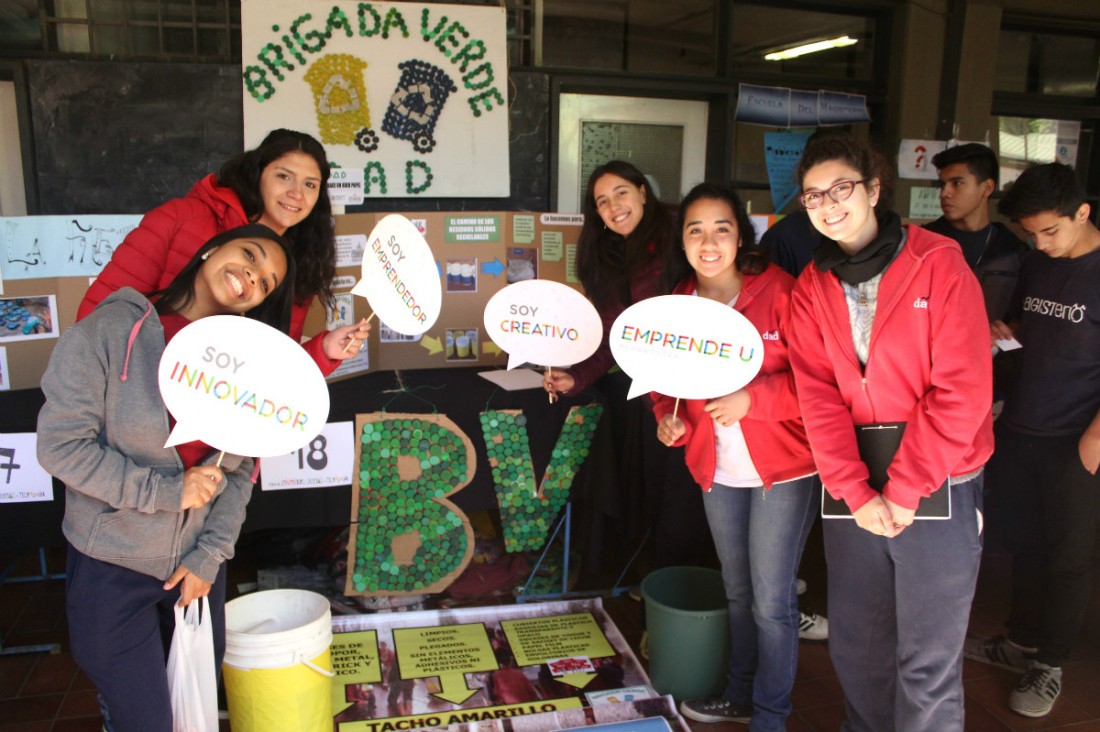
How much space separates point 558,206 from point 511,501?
79.5 inches

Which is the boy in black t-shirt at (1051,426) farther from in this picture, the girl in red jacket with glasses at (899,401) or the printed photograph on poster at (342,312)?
the printed photograph on poster at (342,312)

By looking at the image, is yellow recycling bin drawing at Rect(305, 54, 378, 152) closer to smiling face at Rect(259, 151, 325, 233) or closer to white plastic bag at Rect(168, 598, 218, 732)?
smiling face at Rect(259, 151, 325, 233)

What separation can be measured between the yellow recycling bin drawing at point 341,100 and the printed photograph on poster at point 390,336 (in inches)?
43.9

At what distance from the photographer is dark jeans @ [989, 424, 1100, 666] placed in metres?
2.31

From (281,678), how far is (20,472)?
1.06m

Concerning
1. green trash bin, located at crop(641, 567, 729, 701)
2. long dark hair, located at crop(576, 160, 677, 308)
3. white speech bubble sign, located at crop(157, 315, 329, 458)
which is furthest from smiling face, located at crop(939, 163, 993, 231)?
white speech bubble sign, located at crop(157, 315, 329, 458)

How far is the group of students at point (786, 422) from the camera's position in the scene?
1.55 m

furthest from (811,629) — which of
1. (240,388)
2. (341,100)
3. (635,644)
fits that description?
(341,100)

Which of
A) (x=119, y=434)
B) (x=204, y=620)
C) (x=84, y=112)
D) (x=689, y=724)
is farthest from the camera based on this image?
(x=84, y=112)

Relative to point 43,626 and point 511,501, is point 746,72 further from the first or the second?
point 43,626

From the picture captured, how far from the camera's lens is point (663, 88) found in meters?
4.29

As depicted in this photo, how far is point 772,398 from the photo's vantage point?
6.27 feet

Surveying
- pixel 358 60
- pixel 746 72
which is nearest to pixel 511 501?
pixel 358 60

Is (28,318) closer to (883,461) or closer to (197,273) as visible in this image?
(197,273)
